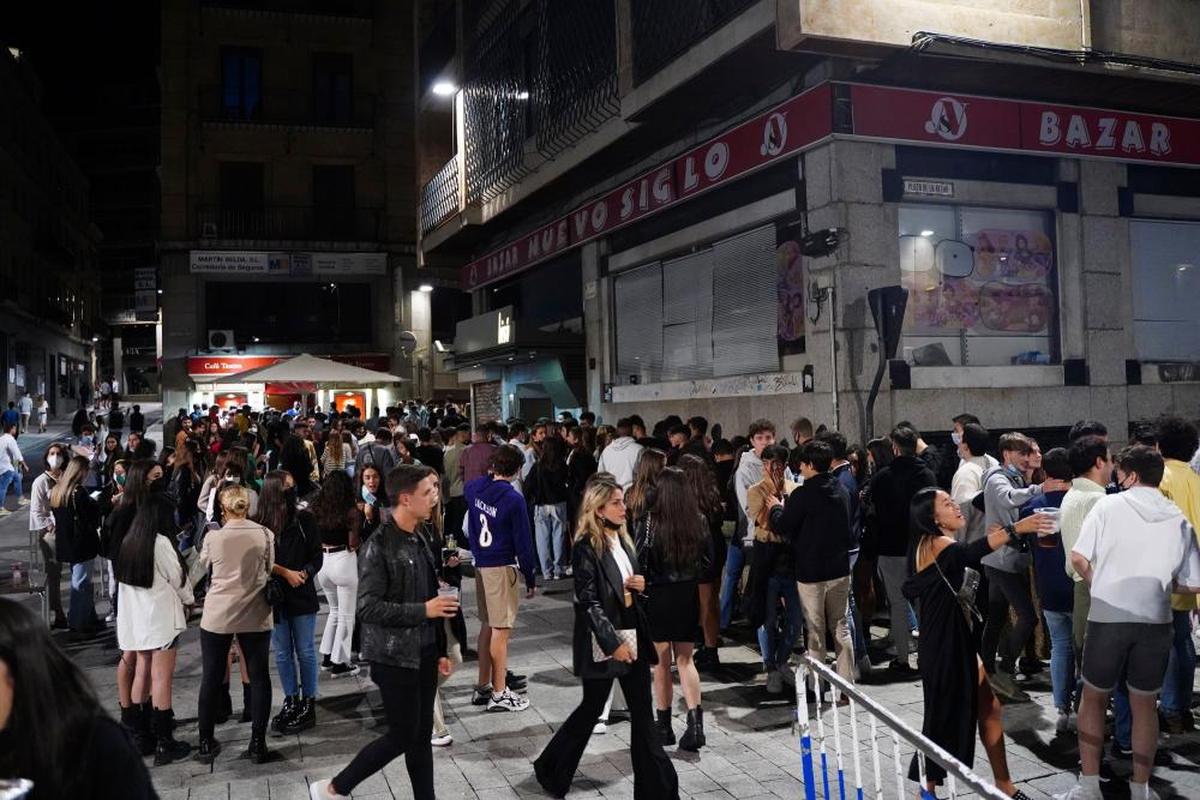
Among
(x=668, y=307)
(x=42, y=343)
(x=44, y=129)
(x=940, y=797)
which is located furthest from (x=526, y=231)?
(x=44, y=129)

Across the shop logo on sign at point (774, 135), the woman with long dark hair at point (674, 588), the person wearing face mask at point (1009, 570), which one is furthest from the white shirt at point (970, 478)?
the shop logo on sign at point (774, 135)

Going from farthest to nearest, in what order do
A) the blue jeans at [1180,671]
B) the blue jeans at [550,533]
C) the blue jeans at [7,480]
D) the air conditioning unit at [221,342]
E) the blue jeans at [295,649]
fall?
the air conditioning unit at [221,342], the blue jeans at [7,480], the blue jeans at [550,533], the blue jeans at [295,649], the blue jeans at [1180,671]

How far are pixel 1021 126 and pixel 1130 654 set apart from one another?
29.2ft

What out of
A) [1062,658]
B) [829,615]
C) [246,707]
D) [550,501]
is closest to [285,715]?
[246,707]

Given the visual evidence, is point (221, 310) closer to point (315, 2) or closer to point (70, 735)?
point (315, 2)

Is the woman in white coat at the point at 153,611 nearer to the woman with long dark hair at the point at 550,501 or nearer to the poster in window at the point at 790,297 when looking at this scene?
the woman with long dark hair at the point at 550,501

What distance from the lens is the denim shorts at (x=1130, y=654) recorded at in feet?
16.1

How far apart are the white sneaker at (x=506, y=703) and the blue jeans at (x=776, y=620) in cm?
207

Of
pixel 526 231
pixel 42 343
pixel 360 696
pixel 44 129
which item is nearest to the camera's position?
pixel 360 696

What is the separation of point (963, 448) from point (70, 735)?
7.31m

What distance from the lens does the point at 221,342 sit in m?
33.9

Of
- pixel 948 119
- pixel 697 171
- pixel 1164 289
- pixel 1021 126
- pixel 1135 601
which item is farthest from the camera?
pixel 697 171

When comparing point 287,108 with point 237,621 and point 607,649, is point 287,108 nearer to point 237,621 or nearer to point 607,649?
point 237,621

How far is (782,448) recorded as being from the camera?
7.60 m
